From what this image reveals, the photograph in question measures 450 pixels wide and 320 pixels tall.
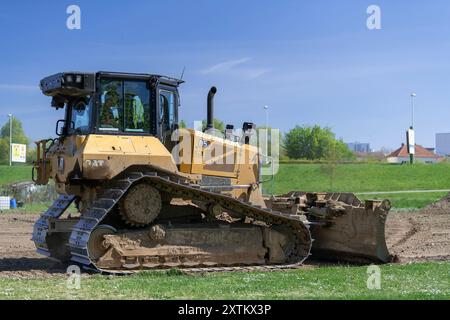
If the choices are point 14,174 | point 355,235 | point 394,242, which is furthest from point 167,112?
point 14,174

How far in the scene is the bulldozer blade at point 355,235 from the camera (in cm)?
1474

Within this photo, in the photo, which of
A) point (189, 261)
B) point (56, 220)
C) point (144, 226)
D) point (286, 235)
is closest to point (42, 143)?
point (56, 220)

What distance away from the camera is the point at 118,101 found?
45.7ft

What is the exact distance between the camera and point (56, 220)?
14.3 meters

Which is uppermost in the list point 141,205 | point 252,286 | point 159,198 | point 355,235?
point 159,198

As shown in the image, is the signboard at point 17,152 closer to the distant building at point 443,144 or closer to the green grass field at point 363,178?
the green grass field at point 363,178

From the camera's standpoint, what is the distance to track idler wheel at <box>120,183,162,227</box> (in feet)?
44.2

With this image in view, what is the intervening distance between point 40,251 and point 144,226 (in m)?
2.88

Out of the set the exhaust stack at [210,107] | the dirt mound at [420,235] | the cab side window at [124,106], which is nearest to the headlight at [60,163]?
the cab side window at [124,106]

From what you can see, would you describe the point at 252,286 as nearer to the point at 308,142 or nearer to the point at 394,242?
the point at 394,242

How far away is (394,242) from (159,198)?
818 centimetres

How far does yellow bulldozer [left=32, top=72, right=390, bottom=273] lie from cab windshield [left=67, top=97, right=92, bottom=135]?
2 cm

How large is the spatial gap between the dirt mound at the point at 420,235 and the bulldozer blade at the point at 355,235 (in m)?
0.70
